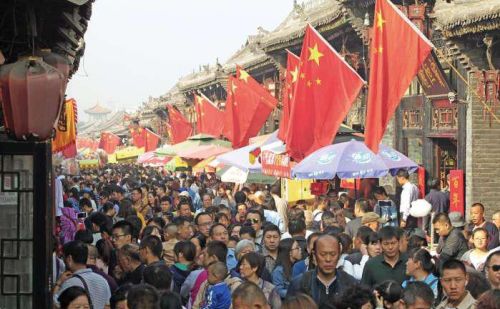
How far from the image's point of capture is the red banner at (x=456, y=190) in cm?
1617

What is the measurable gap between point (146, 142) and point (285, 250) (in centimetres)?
3656

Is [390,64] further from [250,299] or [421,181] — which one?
[250,299]

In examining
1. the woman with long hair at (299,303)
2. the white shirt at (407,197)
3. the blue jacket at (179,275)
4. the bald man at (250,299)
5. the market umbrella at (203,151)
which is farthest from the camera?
the market umbrella at (203,151)

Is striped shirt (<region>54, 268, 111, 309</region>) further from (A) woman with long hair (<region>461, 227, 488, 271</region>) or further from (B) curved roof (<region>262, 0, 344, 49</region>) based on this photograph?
(B) curved roof (<region>262, 0, 344, 49</region>)

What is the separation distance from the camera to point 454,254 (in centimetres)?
952

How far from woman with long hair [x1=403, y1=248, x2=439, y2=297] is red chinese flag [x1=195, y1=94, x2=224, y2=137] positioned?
20.4 meters

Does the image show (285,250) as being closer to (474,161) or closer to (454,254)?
(454,254)

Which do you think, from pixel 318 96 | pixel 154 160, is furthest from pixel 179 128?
pixel 318 96

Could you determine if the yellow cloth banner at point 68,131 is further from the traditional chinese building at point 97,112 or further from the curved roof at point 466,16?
the traditional chinese building at point 97,112

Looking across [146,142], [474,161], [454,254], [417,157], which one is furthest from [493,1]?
[146,142]

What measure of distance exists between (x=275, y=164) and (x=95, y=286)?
940 cm

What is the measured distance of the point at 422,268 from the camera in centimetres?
733

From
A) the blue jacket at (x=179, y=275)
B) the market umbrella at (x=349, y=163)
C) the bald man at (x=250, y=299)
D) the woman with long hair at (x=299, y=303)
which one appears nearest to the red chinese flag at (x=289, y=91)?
the market umbrella at (x=349, y=163)

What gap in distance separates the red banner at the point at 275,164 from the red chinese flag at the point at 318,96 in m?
0.55
